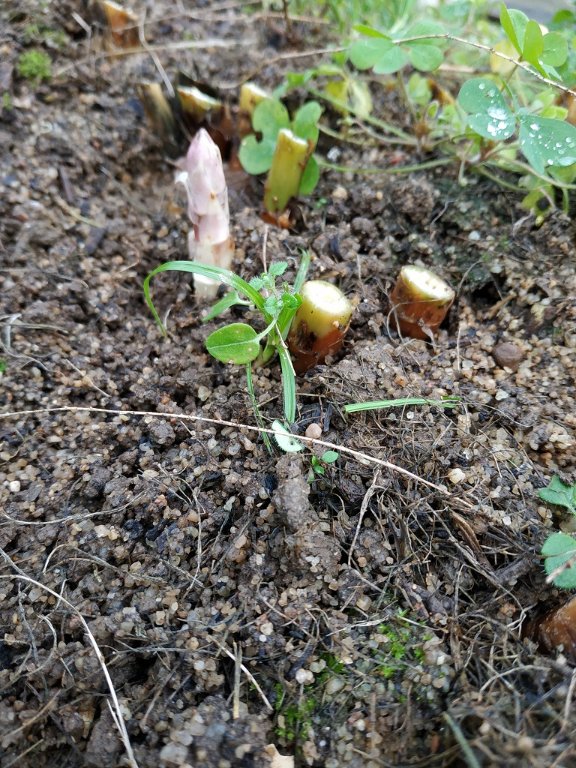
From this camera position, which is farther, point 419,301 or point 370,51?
point 370,51

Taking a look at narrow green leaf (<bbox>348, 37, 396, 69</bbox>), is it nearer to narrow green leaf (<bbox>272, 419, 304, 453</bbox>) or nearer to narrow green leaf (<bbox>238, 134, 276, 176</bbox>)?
narrow green leaf (<bbox>238, 134, 276, 176</bbox>)

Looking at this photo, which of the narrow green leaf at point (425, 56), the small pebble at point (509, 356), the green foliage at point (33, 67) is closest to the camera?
the small pebble at point (509, 356)

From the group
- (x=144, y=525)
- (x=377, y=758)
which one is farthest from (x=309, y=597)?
(x=144, y=525)

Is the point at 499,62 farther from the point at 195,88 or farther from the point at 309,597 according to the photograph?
the point at 309,597

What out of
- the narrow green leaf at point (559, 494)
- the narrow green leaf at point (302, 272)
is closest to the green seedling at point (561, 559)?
the narrow green leaf at point (559, 494)

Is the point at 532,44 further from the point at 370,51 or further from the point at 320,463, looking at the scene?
the point at 320,463

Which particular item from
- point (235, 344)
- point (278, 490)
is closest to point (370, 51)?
point (235, 344)

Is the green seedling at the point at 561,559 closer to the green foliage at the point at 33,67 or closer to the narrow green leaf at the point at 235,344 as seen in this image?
the narrow green leaf at the point at 235,344
